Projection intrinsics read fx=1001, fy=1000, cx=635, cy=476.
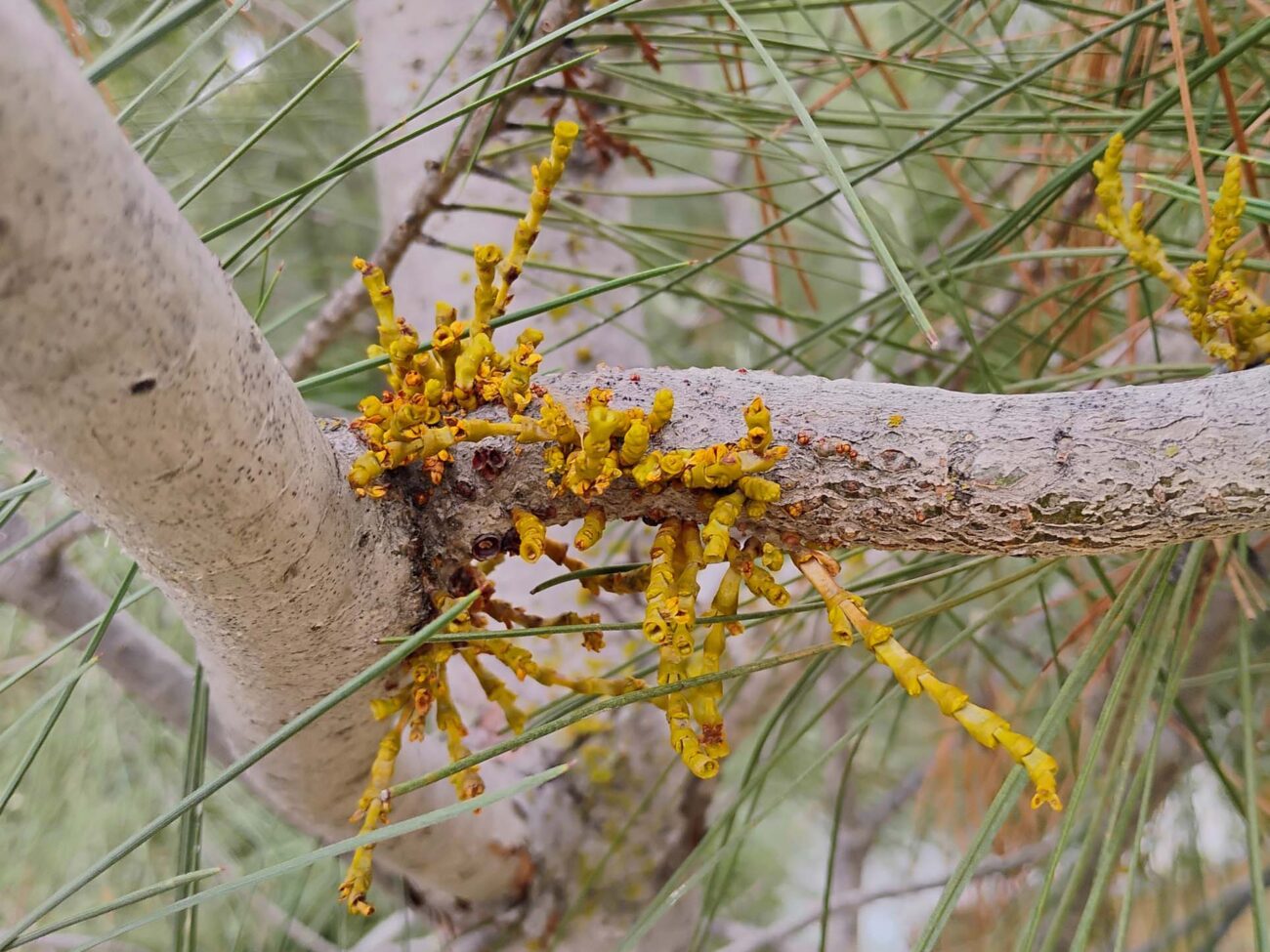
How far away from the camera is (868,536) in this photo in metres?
0.36

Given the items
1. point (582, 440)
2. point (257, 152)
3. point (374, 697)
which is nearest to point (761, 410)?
point (582, 440)

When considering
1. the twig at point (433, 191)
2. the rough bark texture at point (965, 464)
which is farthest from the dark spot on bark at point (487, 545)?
the twig at point (433, 191)

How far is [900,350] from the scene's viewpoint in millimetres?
738

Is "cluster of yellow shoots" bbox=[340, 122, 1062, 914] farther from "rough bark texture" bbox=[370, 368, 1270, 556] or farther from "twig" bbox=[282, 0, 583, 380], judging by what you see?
"twig" bbox=[282, 0, 583, 380]

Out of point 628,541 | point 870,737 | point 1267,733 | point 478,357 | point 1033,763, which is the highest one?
point 478,357

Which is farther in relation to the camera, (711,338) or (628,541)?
(711,338)

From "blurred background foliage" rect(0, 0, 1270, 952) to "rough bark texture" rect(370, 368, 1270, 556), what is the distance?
66mm

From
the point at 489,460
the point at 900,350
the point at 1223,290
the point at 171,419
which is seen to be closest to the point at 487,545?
the point at 489,460

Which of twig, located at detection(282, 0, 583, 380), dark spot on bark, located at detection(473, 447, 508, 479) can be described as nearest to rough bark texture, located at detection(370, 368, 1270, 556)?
dark spot on bark, located at detection(473, 447, 508, 479)

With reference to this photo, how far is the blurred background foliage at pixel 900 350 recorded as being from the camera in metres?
0.45

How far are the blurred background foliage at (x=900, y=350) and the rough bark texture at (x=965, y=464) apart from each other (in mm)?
66

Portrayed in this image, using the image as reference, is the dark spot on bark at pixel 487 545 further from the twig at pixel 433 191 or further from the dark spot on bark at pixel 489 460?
the twig at pixel 433 191

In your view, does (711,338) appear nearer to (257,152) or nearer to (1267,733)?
(257,152)

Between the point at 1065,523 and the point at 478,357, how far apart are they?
21 centimetres
